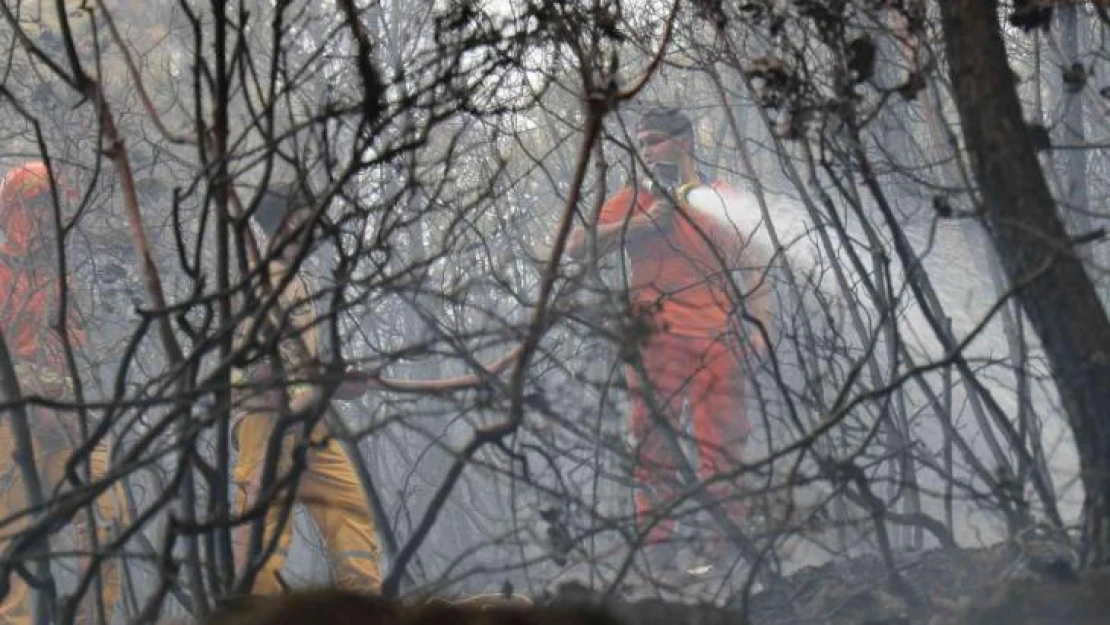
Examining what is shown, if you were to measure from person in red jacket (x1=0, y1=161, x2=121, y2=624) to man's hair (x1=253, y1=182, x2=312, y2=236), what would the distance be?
1065 mm

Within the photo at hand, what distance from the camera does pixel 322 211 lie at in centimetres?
265

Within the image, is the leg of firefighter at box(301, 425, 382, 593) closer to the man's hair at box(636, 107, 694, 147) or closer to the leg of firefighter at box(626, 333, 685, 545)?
the leg of firefighter at box(626, 333, 685, 545)

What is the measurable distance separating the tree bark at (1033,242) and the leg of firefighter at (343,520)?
2.48m

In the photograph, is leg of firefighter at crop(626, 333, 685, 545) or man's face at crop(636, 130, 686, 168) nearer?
leg of firefighter at crop(626, 333, 685, 545)

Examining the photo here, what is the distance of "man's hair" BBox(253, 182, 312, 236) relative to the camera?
279 cm

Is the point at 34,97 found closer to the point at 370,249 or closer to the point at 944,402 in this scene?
the point at 944,402

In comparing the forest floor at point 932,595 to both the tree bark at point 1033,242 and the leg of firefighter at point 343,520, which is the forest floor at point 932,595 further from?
the leg of firefighter at point 343,520

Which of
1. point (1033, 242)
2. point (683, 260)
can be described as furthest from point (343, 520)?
point (1033, 242)

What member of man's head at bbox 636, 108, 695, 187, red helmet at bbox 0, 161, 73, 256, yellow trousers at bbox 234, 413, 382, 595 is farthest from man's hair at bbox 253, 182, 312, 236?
red helmet at bbox 0, 161, 73, 256

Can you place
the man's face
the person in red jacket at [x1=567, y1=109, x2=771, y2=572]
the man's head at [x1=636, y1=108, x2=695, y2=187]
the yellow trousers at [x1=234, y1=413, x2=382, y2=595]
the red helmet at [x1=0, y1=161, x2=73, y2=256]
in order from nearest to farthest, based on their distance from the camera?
the yellow trousers at [x1=234, y1=413, x2=382, y2=595], the person in red jacket at [x1=567, y1=109, x2=771, y2=572], the man's head at [x1=636, y1=108, x2=695, y2=187], the man's face, the red helmet at [x1=0, y1=161, x2=73, y2=256]

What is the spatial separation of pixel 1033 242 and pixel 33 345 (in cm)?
569

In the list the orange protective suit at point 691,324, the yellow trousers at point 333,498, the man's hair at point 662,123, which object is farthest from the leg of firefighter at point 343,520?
the man's hair at point 662,123

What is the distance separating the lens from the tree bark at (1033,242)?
3.72 m

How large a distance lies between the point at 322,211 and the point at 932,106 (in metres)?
3.10
